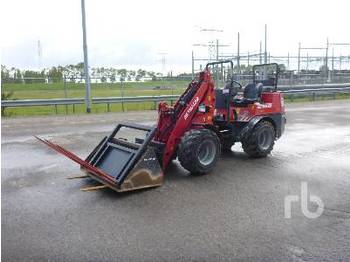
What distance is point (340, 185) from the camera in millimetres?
6746

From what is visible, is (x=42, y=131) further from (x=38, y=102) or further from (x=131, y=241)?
(x=131, y=241)

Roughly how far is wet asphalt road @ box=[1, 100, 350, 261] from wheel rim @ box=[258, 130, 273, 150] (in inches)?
10.9

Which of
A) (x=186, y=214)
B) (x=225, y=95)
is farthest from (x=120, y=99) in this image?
(x=186, y=214)

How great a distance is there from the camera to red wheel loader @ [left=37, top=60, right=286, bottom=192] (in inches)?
252

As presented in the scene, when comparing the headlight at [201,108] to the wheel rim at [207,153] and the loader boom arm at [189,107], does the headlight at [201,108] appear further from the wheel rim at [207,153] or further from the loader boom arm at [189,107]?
the wheel rim at [207,153]

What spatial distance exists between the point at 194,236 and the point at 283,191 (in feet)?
7.47

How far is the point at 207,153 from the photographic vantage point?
7.36 metres

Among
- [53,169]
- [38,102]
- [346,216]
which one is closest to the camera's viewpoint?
[346,216]

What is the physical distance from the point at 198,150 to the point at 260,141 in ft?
A: 7.05

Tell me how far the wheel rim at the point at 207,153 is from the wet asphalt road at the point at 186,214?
0.28 metres

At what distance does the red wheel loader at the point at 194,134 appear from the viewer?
21.0 ft

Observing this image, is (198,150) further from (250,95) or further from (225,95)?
(250,95)

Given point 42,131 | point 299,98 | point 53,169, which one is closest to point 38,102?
point 42,131

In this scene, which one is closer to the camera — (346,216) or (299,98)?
(346,216)
